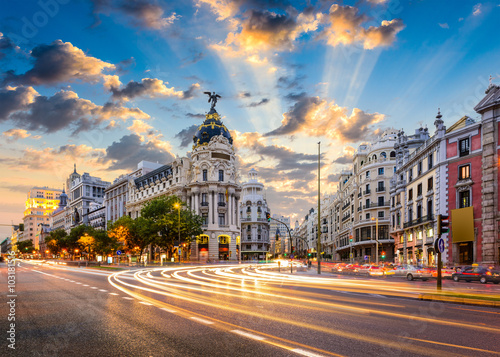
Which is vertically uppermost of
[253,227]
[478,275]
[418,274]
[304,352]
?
[304,352]

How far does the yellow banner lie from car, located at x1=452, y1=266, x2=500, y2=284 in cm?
1051

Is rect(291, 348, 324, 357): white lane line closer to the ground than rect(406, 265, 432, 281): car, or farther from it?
farther from it

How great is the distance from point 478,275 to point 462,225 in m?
12.7

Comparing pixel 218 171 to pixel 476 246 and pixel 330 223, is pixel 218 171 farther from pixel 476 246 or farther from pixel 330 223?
pixel 476 246

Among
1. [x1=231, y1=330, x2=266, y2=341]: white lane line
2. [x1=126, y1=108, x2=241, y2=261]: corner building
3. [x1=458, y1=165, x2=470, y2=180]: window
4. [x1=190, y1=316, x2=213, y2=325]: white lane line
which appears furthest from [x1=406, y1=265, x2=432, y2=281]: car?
[x1=126, y1=108, x2=241, y2=261]: corner building

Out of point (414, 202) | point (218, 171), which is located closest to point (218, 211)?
point (218, 171)

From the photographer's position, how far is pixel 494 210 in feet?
134

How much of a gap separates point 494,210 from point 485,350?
126 ft

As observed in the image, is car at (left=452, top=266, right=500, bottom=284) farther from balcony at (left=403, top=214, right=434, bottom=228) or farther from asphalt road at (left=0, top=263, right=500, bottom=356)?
asphalt road at (left=0, top=263, right=500, bottom=356)

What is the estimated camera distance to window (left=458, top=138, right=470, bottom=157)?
1763 inches

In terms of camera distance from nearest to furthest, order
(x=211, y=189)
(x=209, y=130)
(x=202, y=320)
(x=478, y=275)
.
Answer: (x=202, y=320) → (x=478, y=275) → (x=211, y=189) → (x=209, y=130)

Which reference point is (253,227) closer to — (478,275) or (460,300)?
(478,275)

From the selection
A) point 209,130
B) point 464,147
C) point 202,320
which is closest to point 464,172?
point 464,147

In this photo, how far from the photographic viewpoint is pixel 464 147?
45250 mm
